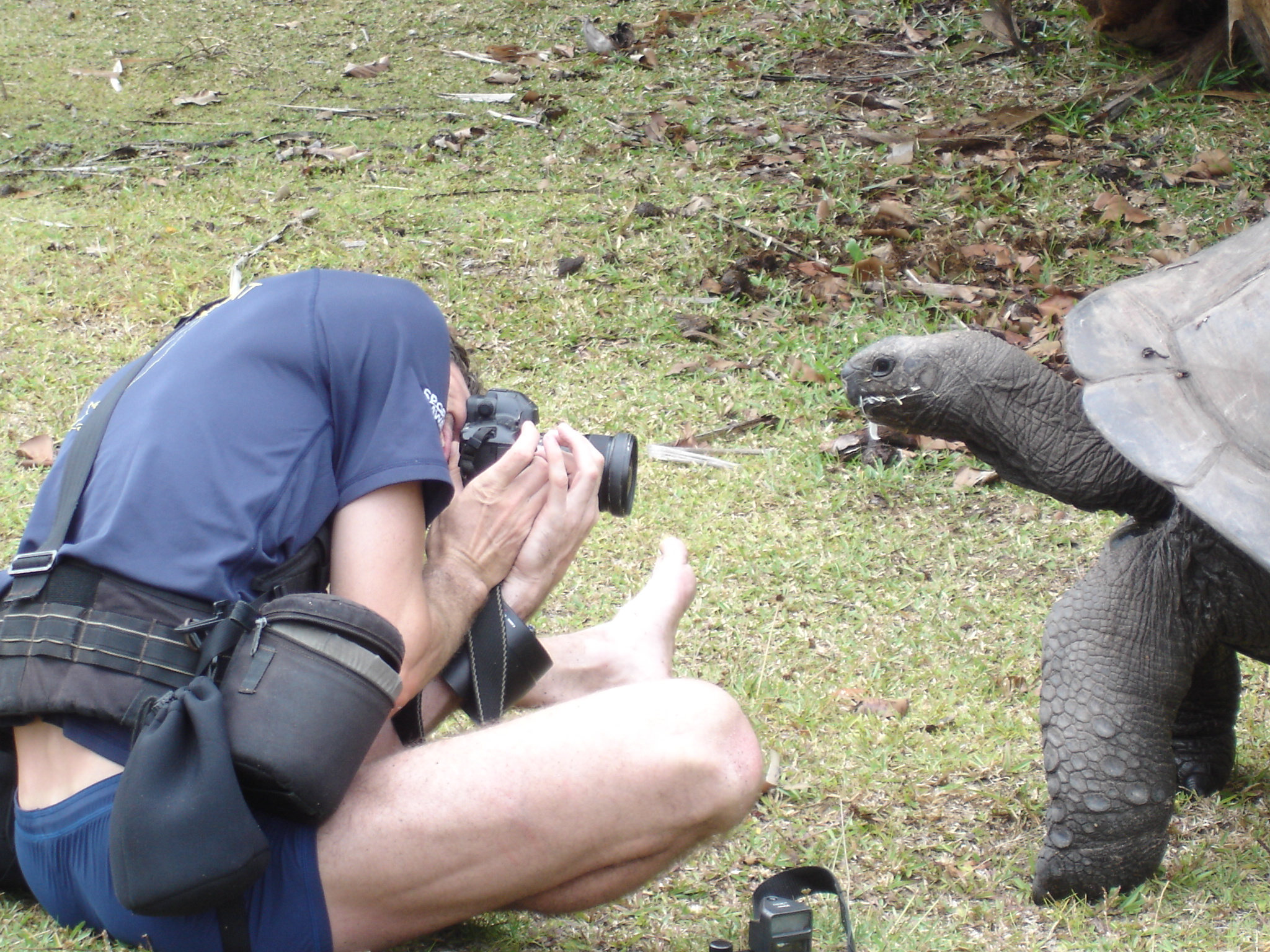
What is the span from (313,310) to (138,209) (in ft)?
12.4

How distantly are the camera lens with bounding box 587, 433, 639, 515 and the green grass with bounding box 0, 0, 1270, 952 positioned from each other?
64cm

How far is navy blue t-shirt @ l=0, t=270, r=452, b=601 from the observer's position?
1514 mm

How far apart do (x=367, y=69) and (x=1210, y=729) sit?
230 inches

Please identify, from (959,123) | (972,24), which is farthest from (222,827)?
(972,24)

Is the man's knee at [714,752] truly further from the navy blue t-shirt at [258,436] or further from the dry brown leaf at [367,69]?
the dry brown leaf at [367,69]

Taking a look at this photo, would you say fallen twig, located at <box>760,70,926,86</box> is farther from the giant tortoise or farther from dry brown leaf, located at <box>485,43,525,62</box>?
the giant tortoise

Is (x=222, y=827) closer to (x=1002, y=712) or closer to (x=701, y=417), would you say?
(x=1002, y=712)

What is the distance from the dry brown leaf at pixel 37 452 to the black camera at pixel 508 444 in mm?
1975

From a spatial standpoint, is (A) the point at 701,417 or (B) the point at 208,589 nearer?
(B) the point at 208,589

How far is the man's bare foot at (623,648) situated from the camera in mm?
2334

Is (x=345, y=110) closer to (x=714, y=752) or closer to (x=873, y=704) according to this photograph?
(x=873, y=704)

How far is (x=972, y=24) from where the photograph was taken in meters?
6.10

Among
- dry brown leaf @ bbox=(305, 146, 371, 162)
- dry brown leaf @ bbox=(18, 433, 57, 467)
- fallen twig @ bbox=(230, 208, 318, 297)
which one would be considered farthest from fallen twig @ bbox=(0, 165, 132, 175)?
dry brown leaf @ bbox=(18, 433, 57, 467)

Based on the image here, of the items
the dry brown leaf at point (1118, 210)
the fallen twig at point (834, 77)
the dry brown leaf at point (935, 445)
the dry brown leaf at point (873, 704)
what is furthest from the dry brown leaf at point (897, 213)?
the dry brown leaf at point (873, 704)
